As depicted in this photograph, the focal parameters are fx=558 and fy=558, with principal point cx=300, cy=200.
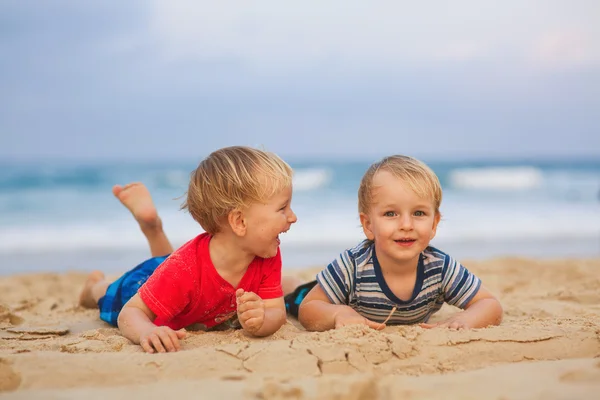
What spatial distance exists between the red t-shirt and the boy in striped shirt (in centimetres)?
30

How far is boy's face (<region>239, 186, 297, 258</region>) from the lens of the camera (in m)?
2.85

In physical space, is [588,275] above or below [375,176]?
below

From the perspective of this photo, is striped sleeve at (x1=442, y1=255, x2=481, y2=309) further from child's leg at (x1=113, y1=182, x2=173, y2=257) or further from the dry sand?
child's leg at (x1=113, y1=182, x2=173, y2=257)

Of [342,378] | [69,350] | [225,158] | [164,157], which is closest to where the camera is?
[342,378]

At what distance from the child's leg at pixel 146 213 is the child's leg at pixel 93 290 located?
1.57 feet

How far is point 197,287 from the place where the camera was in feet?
9.61

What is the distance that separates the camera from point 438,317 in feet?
12.1

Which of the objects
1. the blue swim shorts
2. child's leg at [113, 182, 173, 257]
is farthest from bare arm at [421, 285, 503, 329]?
child's leg at [113, 182, 173, 257]

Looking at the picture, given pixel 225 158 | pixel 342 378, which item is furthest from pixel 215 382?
pixel 225 158

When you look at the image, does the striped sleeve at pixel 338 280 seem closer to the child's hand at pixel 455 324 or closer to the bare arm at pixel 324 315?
the bare arm at pixel 324 315

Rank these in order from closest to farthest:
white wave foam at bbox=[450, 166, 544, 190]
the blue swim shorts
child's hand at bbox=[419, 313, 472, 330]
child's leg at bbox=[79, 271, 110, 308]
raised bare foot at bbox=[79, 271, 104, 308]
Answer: child's hand at bbox=[419, 313, 472, 330], the blue swim shorts, child's leg at bbox=[79, 271, 110, 308], raised bare foot at bbox=[79, 271, 104, 308], white wave foam at bbox=[450, 166, 544, 190]

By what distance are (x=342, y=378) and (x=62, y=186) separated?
18.2 meters

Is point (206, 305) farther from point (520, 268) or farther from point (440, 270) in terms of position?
point (520, 268)

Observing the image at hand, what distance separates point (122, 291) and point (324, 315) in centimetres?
143
